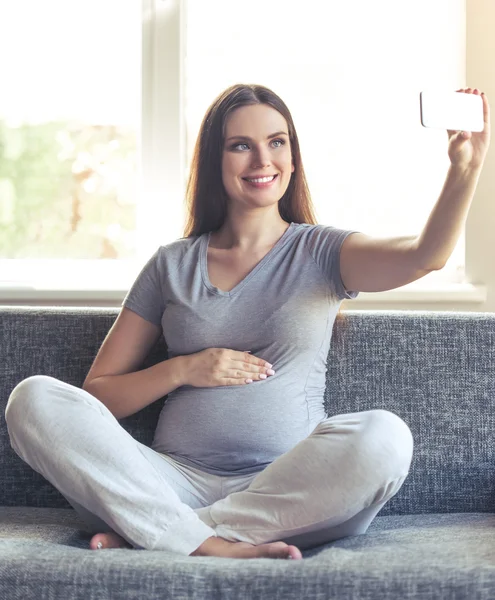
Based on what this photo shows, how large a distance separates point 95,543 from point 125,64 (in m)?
1.58

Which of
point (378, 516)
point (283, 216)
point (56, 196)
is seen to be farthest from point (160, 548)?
point (56, 196)

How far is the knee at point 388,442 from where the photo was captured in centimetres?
140

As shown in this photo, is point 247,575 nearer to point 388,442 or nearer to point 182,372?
point 388,442

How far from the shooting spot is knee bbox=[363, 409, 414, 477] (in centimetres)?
140

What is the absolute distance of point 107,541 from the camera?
1.47m

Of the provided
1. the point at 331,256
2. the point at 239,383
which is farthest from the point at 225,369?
the point at 331,256

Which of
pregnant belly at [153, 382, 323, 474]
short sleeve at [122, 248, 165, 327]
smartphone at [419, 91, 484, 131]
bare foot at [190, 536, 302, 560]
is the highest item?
smartphone at [419, 91, 484, 131]

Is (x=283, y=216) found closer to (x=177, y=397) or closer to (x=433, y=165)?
(x=177, y=397)

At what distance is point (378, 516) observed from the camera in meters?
1.84

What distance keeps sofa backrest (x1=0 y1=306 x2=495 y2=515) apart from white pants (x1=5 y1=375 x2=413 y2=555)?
39 centimetres

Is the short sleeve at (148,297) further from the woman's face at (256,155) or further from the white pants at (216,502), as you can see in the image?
the white pants at (216,502)

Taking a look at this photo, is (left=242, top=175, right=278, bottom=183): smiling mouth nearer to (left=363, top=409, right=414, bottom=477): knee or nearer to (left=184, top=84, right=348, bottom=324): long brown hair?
(left=184, top=84, right=348, bottom=324): long brown hair

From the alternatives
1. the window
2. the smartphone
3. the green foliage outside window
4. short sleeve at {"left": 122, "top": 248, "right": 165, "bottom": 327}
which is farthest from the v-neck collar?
the green foliage outside window

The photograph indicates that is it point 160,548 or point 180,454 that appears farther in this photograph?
point 180,454
